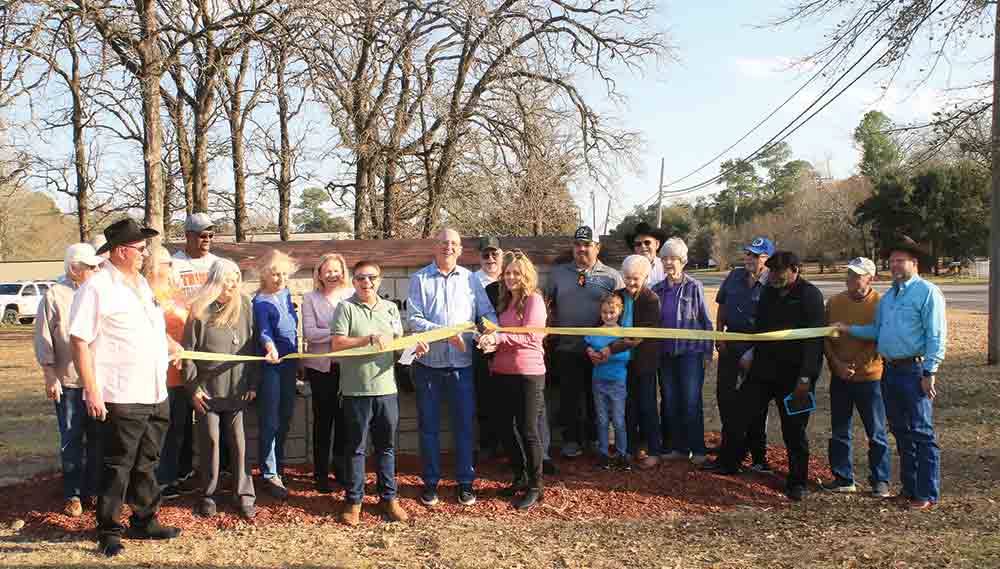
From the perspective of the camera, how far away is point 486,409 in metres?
6.77

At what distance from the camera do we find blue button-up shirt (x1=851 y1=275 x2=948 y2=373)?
5398mm

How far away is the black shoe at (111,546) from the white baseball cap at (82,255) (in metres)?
1.92

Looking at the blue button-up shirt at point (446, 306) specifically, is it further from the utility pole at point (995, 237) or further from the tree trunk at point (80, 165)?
the tree trunk at point (80, 165)

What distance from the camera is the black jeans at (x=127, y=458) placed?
4.80 metres

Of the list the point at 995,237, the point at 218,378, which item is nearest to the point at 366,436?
the point at 218,378

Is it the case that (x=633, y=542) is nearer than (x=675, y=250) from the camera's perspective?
Yes

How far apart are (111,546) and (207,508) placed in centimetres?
77

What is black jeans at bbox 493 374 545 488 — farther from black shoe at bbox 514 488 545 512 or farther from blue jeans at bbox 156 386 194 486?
blue jeans at bbox 156 386 194 486

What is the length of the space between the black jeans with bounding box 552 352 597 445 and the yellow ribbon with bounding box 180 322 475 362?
1173 mm

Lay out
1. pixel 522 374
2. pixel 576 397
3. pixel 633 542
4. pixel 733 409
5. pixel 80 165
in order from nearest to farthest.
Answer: pixel 633 542, pixel 522 374, pixel 733 409, pixel 576 397, pixel 80 165

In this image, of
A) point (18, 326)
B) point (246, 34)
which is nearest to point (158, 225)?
point (246, 34)

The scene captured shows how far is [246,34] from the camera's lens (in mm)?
12414

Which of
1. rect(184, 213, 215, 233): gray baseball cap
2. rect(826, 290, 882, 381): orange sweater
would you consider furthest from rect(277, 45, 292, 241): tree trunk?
rect(826, 290, 882, 381): orange sweater

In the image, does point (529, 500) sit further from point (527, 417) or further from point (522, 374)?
point (522, 374)
